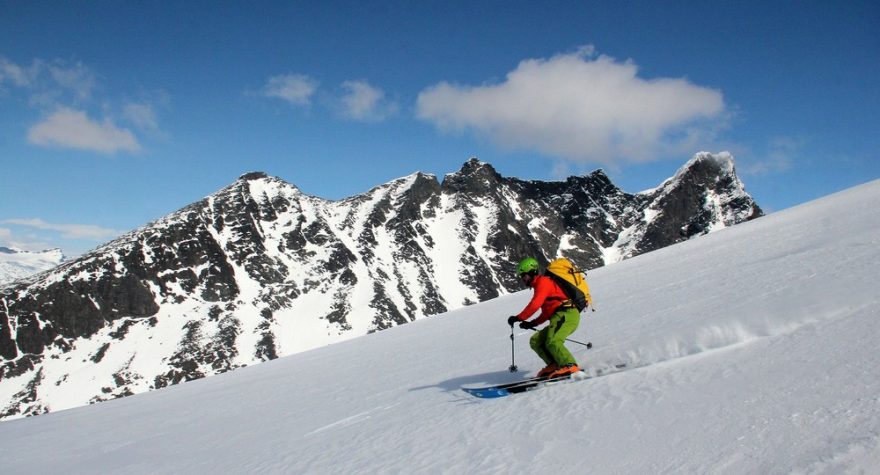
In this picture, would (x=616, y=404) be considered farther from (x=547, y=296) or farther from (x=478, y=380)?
(x=478, y=380)

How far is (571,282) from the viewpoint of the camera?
9047 mm

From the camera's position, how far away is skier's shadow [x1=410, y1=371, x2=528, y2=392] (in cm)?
962

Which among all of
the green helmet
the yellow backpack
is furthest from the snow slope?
the green helmet

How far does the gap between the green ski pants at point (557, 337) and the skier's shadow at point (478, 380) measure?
837 mm

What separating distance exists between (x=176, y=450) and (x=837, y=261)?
47.6ft

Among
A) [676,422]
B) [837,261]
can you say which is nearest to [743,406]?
[676,422]

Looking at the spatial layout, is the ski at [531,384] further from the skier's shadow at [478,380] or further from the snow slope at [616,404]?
the skier's shadow at [478,380]

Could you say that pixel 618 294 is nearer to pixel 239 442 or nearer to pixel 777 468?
pixel 239 442

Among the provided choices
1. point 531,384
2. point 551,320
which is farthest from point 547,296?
point 531,384

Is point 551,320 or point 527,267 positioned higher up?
point 527,267

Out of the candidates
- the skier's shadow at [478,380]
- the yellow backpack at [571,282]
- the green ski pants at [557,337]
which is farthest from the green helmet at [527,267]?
the skier's shadow at [478,380]

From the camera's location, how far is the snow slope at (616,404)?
14.4 ft

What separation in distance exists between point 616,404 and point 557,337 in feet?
8.63

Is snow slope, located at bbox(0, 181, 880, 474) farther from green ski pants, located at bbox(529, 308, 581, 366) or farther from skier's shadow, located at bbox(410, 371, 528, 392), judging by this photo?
green ski pants, located at bbox(529, 308, 581, 366)
